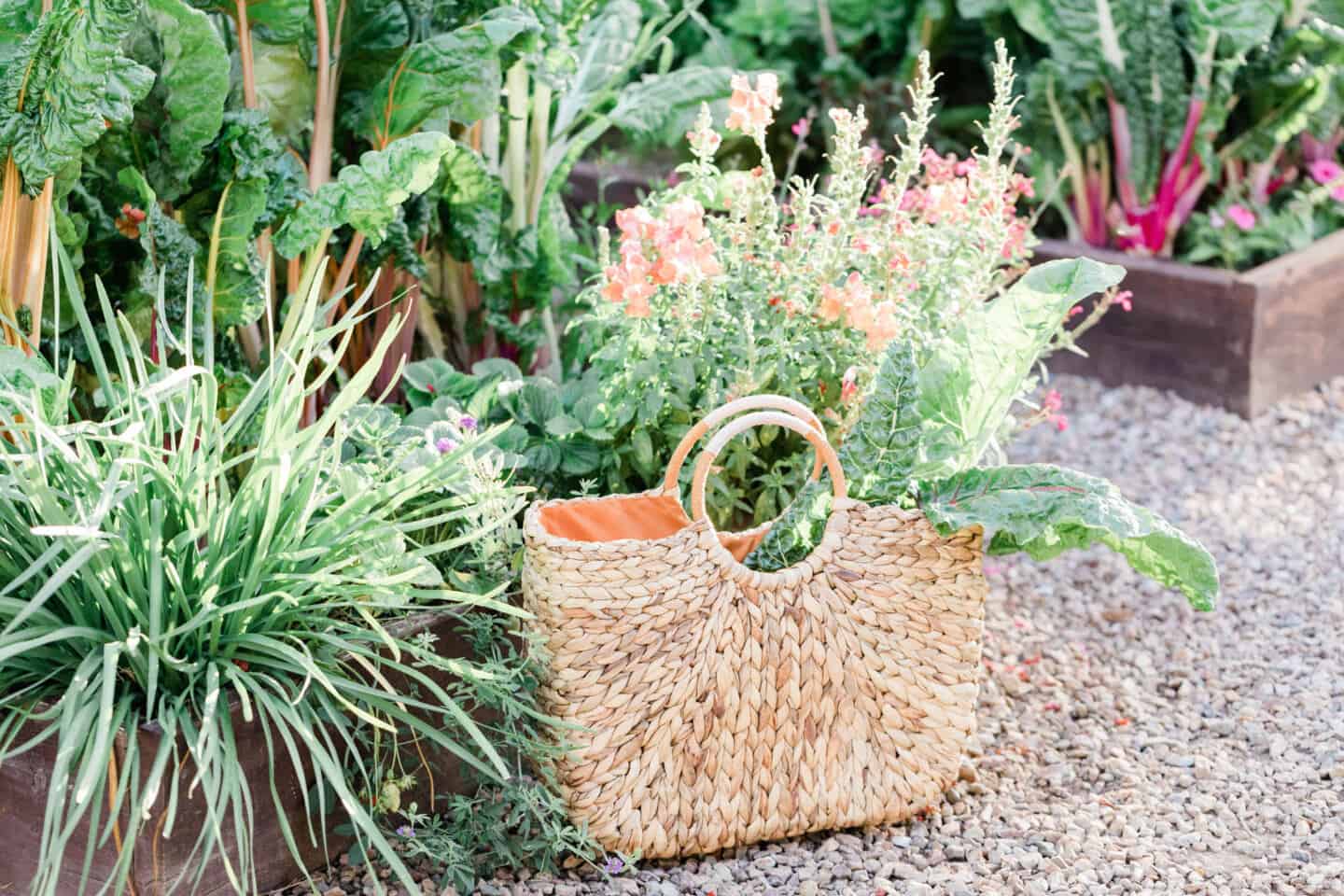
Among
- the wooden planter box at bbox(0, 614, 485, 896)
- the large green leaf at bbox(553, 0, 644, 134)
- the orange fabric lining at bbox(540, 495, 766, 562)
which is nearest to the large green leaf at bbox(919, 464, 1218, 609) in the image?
the orange fabric lining at bbox(540, 495, 766, 562)

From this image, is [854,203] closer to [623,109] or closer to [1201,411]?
[623,109]

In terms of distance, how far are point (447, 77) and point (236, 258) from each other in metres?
0.44

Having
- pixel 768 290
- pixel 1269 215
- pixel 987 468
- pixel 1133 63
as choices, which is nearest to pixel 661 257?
pixel 768 290

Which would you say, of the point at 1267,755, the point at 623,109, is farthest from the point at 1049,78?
the point at 1267,755

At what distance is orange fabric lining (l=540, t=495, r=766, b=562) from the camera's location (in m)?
2.35

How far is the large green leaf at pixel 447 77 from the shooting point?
106 inches

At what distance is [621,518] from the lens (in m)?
2.37

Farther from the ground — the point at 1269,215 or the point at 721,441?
the point at 721,441

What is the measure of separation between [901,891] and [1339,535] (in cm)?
156

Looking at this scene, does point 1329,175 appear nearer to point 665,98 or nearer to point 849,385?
point 665,98

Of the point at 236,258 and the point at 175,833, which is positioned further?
the point at 236,258

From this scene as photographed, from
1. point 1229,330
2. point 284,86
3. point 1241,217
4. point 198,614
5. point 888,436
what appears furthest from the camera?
point 1241,217

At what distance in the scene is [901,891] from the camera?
7.42ft

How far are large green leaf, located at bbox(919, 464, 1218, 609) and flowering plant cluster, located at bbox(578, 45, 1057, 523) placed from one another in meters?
0.30
